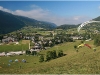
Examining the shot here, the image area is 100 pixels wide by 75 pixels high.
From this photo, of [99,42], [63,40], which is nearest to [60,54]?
[99,42]

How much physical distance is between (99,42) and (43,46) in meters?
76.3

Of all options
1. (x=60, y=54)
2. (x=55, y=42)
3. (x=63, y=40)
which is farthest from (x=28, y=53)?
(x=63, y=40)

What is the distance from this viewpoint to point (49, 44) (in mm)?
152750

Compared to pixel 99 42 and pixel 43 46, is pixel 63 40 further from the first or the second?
pixel 99 42

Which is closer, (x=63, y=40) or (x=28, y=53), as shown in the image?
(x=28, y=53)

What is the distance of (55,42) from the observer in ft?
515

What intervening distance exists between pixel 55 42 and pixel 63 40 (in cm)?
1256

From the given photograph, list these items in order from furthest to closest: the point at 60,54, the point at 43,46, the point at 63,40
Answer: the point at 63,40, the point at 43,46, the point at 60,54

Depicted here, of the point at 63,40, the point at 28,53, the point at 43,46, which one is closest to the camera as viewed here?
the point at 28,53

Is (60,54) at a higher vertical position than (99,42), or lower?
lower

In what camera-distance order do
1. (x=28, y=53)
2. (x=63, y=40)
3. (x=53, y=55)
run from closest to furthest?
(x=53, y=55)
(x=28, y=53)
(x=63, y=40)

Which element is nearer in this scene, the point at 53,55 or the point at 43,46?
the point at 53,55

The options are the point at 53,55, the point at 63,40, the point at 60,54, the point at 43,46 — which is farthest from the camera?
the point at 63,40

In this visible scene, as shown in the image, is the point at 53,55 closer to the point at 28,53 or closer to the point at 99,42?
the point at 99,42
